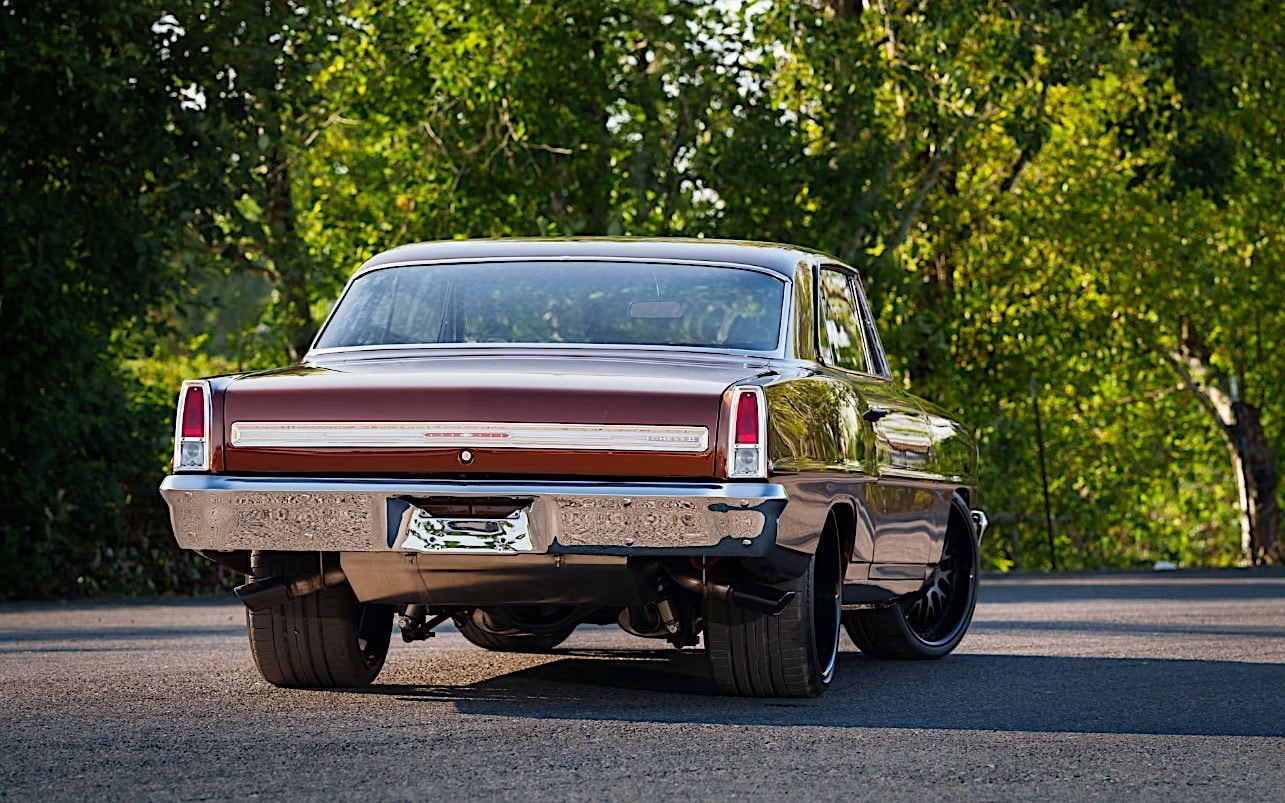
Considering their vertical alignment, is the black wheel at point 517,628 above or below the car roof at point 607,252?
below

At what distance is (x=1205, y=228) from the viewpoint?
3150cm

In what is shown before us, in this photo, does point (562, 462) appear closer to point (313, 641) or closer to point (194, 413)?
point (194, 413)

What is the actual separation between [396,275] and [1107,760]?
369 cm

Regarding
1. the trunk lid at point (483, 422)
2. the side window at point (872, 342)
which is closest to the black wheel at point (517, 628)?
the trunk lid at point (483, 422)

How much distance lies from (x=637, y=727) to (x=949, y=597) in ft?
12.8

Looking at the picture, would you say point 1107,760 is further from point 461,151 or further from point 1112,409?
point 1112,409

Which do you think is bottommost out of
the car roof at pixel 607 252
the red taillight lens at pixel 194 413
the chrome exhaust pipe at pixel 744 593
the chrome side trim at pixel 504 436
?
the chrome exhaust pipe at pixel 744 593

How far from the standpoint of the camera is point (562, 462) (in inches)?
281

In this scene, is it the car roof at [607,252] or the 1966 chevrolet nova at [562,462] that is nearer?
the 1966 chevrolet nova at [562,462]

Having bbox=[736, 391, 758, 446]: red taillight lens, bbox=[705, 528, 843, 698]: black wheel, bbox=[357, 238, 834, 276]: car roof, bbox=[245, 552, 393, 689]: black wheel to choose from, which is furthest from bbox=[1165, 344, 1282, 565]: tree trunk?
bbox=[736, 391, 758, 446]: red taillight lens

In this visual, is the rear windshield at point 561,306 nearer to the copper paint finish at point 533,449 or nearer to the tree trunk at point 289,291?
the copper paint finish at point 533,449

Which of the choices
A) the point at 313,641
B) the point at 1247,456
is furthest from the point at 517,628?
the point at 1247,456

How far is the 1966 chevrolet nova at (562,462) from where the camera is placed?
7.12 m

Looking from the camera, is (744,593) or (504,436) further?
(744,593)
